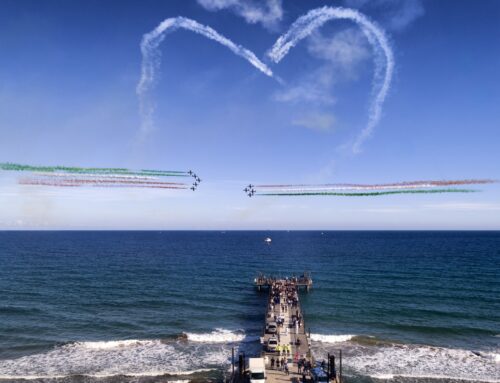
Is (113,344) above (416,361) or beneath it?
above

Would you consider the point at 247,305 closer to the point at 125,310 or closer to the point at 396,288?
the point at 125,310

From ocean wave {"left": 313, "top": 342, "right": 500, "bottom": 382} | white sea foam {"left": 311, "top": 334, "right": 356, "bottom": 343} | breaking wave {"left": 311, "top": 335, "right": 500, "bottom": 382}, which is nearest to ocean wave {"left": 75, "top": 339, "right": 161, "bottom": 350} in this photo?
white sea foam {"left": 311, "top": 334, "right": 356, "bottom": 343}

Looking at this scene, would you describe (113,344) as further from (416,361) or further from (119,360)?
(416,361)

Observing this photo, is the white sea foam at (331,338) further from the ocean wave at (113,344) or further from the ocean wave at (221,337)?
the ocean wave at (113,344)

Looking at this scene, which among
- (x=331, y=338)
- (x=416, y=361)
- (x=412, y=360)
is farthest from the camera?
(x=331, y=338)

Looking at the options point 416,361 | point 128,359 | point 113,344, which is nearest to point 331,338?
point 416,361
